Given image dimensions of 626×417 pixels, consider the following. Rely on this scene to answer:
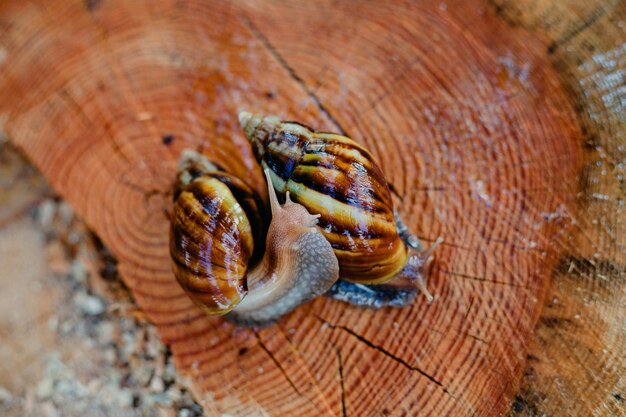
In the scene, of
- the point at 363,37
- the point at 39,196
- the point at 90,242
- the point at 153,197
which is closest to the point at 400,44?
the point at 363,37

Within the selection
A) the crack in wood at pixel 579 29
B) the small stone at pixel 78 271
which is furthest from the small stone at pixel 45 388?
the crack in wood at pixel 579 29

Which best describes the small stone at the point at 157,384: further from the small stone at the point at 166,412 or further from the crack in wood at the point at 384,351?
the crack in wood at the point at 384,351

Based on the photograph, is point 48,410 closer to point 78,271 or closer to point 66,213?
point 78,271

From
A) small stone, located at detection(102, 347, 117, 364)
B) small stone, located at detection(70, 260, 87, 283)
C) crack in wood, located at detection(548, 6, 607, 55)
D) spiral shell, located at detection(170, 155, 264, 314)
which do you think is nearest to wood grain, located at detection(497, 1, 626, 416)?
crack in wood, located at detection(548, 6, 607, 55)

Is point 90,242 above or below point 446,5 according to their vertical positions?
below

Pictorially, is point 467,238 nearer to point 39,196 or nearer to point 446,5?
point 446,5

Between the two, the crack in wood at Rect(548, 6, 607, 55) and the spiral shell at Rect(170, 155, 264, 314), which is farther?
the crack in wood at Rect(548, 6, 607, 55)

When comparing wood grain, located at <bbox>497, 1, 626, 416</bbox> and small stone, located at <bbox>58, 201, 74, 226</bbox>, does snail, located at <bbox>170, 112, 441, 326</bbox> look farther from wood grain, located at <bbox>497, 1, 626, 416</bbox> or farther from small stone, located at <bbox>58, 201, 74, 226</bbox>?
small stone, located at <bbox>58, 201, 74, 226</bbox>
